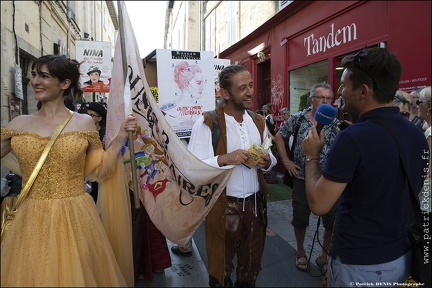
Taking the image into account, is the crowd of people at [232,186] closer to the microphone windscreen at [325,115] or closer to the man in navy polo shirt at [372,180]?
the man in navy polo shirt at [372,180]

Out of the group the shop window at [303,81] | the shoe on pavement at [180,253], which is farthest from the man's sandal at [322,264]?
the shop window at [303,81]

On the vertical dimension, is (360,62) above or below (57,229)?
above

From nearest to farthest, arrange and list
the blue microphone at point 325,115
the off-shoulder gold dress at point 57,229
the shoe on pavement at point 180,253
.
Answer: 1. the off-shoulder gold dress at point 57,229
2. the blue microphone at point 325,115
3. the shoe on pavement at point 180,253

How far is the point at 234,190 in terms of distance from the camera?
94.3 inches

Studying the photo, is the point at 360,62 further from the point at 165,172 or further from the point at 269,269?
the point at 269,269

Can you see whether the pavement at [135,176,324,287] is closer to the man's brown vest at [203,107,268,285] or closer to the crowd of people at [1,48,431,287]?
the man's brown vest at [203,107,268,285]

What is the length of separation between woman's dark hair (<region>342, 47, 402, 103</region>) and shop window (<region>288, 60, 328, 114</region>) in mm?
6274

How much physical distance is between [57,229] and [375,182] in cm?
164

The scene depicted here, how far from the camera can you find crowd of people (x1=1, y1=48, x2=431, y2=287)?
5.03 ft

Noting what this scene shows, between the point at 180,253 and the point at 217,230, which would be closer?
the point at 217,230

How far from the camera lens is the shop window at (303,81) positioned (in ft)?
25.5

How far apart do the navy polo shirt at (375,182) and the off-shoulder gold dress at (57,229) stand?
1284 millimetres

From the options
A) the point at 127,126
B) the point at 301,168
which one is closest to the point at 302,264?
the point at 301,168

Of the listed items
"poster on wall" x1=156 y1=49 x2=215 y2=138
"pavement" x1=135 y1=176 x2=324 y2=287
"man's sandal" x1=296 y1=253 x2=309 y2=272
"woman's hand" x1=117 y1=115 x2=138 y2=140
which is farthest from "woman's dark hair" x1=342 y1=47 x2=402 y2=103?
"poster on wall" x1=156 y1=49 x2=215 y2=138
